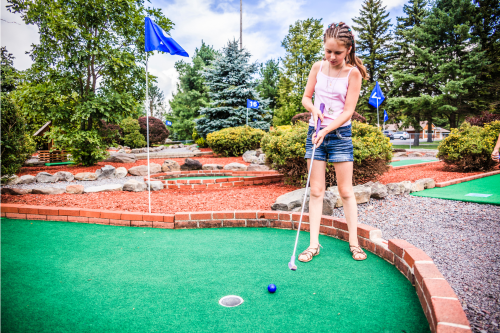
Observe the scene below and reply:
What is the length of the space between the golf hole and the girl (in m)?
0.72

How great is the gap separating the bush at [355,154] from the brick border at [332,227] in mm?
1899

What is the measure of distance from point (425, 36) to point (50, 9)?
24.9 metres

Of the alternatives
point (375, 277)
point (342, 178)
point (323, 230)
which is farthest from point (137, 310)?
point (323, 230)

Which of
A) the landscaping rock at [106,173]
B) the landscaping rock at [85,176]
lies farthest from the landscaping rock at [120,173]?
the landscaping rock at [85,176]

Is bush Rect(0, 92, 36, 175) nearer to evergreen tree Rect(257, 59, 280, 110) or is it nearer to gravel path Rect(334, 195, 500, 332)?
gravel path Rect(334, 195, 500, 332)

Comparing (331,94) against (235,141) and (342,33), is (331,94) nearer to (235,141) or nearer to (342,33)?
(342,33)

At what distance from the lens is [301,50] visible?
25.1 m

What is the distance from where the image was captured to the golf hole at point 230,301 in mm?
1735

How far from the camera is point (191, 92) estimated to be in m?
23.2

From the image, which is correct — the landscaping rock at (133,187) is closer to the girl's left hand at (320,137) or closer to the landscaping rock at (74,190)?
the landscaping rock at (74,190)

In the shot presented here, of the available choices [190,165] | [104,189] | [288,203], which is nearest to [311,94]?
[288,203]

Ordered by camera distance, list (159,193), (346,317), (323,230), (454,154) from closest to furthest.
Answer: (346,317) → (323,230) → (159,193) → (454,154)

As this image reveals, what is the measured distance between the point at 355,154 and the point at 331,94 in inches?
107

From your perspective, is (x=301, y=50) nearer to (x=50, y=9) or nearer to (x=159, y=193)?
(x=50, y=9)
